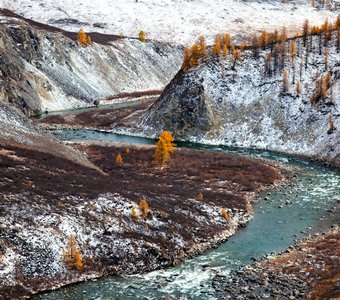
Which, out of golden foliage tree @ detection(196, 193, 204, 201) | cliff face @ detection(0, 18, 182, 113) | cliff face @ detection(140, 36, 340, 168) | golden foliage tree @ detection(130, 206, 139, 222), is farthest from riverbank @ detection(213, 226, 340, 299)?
cliff face @ detection(0, 18, 182, 113)

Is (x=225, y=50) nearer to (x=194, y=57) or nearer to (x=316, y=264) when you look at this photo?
(x=194, y=57)

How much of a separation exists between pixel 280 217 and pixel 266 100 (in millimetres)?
52449

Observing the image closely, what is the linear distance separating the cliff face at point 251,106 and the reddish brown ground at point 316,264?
42751 millimetres

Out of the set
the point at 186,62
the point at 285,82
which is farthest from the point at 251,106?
the point at 186,62

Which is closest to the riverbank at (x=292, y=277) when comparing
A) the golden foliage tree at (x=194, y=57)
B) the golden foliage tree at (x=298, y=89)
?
the golden foliage tree at (x=298, y=89)

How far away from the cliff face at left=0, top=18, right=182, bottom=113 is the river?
79.2 m

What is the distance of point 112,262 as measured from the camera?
34.9 meters

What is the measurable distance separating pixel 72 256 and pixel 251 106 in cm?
6957

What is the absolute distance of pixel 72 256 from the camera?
112ft

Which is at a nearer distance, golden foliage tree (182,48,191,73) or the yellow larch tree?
the yellow larch tree

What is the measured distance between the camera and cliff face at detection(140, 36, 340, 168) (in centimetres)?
8612

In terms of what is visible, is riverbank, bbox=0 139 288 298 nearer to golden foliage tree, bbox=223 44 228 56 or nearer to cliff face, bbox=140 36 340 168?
cliff face, bbox=140 36 340 168

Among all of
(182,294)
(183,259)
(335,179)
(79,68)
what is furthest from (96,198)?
(79,68)

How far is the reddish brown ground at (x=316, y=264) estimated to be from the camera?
3067 cm
